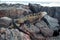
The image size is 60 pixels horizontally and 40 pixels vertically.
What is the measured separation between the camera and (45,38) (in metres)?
1.87

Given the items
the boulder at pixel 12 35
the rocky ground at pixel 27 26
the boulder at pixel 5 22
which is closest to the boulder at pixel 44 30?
the rocky ground at pixel 27 26

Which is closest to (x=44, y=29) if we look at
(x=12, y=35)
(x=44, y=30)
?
(x=44, y=30)

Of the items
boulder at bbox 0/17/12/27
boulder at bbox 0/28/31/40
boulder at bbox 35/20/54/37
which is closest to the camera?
boulder at bbox 0/28/31/40

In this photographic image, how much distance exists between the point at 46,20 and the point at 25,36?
55 cm

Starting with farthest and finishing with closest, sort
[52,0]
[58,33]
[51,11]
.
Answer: [52,0]
[51,11]
[58,33]

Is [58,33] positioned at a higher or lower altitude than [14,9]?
lower

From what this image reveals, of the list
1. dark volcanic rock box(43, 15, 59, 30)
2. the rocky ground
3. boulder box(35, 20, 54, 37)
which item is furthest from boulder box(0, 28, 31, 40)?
dark volcanic rock box(43, 15, 59, 30)

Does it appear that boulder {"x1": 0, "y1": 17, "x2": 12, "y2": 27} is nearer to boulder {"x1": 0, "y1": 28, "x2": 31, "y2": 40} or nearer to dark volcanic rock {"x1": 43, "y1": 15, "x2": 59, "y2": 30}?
boulder {"x1": 0, "y1": 28, "x2": 31, "y2": 40}

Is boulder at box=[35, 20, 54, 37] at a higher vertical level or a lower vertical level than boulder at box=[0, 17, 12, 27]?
lower

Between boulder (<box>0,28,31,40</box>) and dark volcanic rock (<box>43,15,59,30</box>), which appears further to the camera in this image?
dark volcanic rock (<box>43,15,59,30</box>)

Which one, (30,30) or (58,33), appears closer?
(30,30)

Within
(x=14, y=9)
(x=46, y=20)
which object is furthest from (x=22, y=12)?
(x=46, y=20)

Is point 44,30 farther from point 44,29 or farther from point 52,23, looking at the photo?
point 52,23

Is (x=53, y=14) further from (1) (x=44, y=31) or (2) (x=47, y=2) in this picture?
(2) (x=47, y=2)
